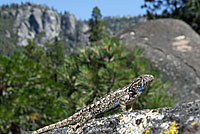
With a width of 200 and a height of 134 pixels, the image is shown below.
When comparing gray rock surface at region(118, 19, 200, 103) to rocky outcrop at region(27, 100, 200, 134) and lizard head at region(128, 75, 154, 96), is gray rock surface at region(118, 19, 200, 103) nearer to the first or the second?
lizard head at region(128, 75, 154, 96)

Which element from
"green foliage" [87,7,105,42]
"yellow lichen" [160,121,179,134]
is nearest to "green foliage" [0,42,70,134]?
"yellow lichen" [160,121,179,134]

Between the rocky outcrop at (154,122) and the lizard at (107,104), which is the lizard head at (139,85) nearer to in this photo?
the lizard at (107,104)

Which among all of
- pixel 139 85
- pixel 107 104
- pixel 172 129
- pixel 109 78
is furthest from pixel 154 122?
pixel 109 78

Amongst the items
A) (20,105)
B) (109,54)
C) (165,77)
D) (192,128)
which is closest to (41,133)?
(192,128)

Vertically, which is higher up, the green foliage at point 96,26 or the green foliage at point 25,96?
the green foliage at point 96,26

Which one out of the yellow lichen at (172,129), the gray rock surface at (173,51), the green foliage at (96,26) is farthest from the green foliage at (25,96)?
the green foliage at (96,26)
